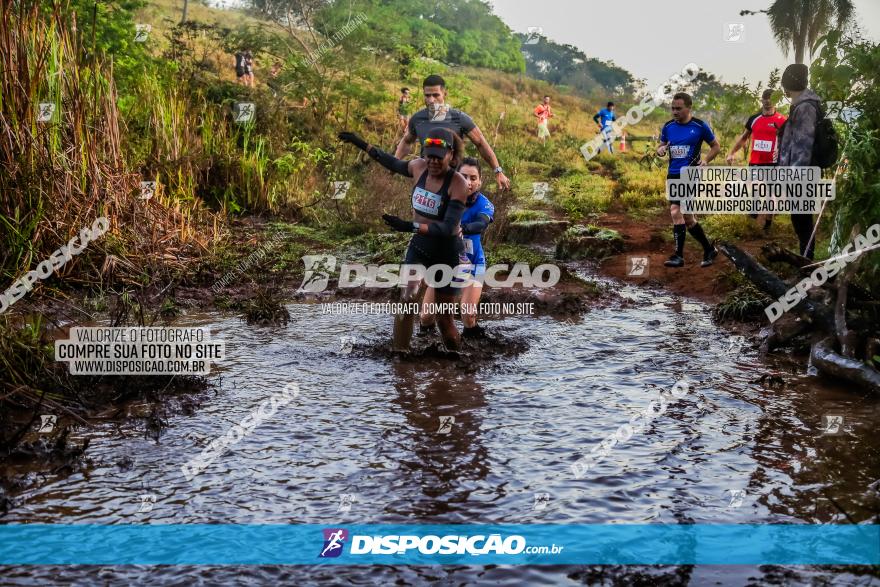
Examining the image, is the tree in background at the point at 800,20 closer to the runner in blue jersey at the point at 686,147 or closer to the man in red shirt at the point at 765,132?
the man in red shirt at the point at 765,132

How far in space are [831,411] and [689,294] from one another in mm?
4660

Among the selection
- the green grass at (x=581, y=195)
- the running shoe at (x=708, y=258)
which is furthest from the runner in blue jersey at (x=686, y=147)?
the green grass at (x=581, y=195)

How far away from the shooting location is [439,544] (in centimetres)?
414

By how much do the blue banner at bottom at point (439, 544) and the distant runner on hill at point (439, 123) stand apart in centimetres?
483

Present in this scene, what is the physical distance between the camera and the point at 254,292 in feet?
32.6

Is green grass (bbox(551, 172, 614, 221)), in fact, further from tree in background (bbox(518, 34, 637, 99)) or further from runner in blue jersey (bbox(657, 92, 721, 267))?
tree in background (bbox(518, 34, 637, 99))

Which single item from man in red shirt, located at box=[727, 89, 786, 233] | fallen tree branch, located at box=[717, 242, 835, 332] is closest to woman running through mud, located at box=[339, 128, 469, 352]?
fallen tree branch, located at box=[717, 242, 835, 332]

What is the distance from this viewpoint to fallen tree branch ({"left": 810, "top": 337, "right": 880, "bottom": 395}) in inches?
246

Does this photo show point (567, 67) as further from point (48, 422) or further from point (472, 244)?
point (48, 422)

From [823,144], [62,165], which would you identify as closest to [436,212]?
[62,165]

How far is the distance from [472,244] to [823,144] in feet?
13.2

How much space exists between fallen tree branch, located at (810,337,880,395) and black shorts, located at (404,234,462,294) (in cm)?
322

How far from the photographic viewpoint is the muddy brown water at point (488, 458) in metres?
3.95

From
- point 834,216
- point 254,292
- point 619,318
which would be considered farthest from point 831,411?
point 254,292
